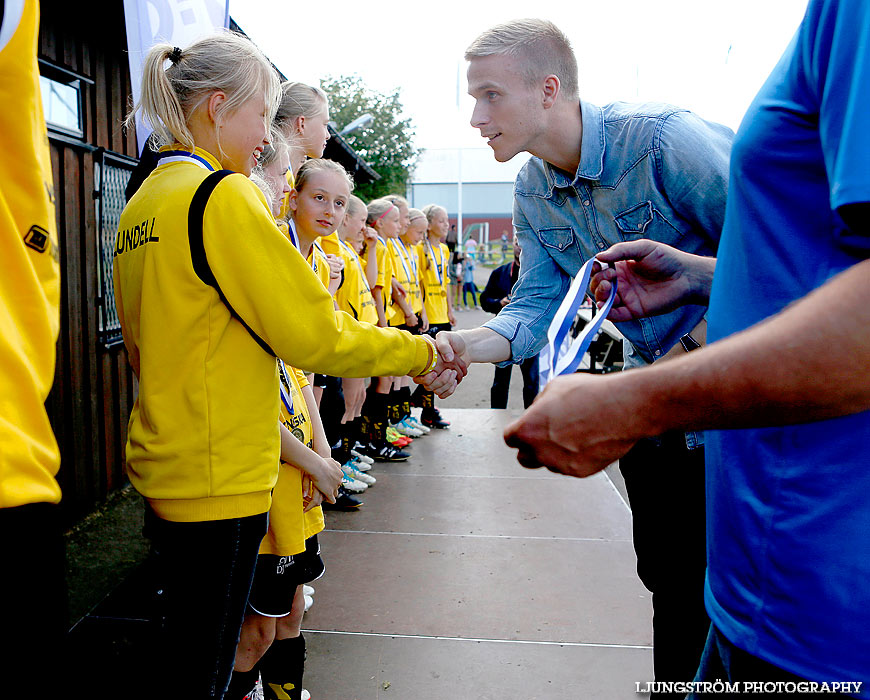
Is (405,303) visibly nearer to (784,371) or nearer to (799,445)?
(799,445)

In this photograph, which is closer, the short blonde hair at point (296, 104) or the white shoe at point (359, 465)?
the short blonde hair at point (296, 104)

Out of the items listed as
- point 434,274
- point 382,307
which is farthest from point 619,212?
point 434,274

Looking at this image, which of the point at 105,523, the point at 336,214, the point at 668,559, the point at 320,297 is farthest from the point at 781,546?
the point at 105,523

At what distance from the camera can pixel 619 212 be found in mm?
2221

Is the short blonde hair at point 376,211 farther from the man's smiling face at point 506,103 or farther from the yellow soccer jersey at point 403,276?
the man's smiling face at point 506,103

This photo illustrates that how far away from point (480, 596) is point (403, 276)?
4.54 metres

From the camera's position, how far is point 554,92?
2393 mm

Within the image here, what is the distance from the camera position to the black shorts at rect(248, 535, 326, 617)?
7.70 feet

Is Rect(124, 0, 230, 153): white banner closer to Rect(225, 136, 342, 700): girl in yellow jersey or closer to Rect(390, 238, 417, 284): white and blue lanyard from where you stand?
Rect(225, 136, 342, 700): girl in yellow jersey

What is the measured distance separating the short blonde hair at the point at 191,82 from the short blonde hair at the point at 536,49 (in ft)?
2.70

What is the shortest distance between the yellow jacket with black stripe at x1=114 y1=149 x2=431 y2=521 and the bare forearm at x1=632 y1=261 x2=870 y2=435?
1223 mm

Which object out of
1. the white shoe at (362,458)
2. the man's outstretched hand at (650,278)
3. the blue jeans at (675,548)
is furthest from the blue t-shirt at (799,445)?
the white shoe at (362,458)

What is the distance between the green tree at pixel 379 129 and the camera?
26297mm

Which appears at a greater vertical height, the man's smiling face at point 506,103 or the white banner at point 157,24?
the white banner at point 157,24
